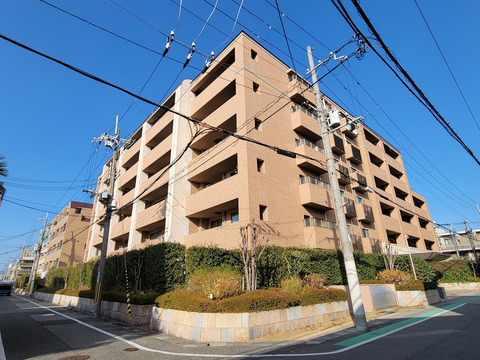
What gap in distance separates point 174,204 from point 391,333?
1522 cm

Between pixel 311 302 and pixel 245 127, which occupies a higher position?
pixel 245 127

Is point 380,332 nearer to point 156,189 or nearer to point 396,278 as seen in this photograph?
point 396,278

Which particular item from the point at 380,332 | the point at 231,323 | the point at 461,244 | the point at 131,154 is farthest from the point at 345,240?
the point at 461,244

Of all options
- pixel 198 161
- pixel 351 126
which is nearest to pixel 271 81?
pixel 198 161

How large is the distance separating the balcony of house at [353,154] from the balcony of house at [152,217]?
19313 millimetres

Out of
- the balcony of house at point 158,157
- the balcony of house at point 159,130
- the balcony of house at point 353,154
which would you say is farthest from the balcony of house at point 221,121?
the balcony of house at point 353,154

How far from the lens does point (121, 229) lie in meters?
26.6

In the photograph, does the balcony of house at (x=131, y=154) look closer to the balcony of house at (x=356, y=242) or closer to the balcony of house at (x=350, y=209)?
the balcony of house at (x=350, y=209)

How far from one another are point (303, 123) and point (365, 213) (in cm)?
1100

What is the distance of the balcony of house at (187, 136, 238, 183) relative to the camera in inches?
691

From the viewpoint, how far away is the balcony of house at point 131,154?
1146 inches

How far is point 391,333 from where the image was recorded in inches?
317

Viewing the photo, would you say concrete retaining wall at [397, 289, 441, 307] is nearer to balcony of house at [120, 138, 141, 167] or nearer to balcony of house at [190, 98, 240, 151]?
balcony of house at [190, 98, 240, 151]

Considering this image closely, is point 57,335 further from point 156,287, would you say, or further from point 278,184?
point 278,184
